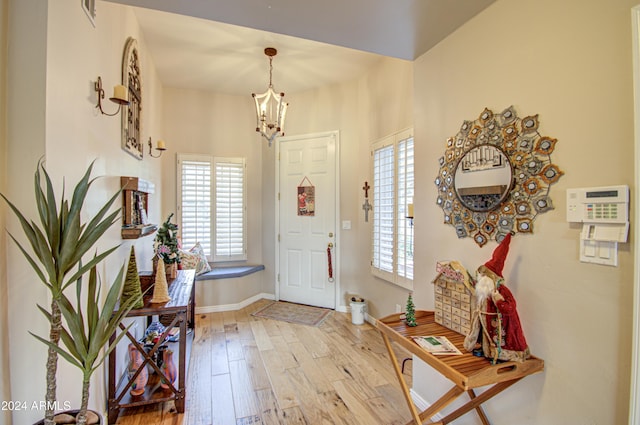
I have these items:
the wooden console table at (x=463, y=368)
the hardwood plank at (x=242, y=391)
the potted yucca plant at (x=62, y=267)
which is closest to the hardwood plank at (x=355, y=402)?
the wooden console table at (x=463, y=368)

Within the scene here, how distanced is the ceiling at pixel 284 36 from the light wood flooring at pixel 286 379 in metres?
2.45

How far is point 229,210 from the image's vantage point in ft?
14.9

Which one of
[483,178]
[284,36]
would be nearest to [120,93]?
[284,36]

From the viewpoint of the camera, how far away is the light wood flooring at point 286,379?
2057 millimetres

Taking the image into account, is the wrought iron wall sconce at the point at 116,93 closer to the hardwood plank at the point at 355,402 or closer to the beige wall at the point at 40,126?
the beige wall at the point at 40,126

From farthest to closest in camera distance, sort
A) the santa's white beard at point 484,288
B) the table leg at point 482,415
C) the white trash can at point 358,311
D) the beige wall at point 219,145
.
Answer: the beige wall at point 219,145
the white trash can at point 358,311
the table leg at point 482,415
the santa's white beard at point 484,288

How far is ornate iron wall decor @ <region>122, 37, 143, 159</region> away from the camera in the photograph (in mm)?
2352

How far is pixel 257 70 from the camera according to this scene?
376 centimetres

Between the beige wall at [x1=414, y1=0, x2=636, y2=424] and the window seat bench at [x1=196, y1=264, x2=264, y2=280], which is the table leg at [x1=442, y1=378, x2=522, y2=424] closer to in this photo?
the beige wall at [x1=414, y1=0, x2=636, y2=424]

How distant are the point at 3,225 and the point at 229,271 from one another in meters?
3.19

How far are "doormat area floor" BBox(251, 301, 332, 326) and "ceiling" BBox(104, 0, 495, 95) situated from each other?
301 centimetres

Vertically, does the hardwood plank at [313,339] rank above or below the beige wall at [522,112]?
below

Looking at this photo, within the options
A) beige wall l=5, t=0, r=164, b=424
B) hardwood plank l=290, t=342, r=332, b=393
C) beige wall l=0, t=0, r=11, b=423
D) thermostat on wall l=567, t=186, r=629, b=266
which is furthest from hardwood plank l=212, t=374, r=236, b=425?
thermostat on wall l=567, t=186, r=629, b=266

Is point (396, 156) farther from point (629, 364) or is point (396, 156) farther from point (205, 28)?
point (629, 364)
